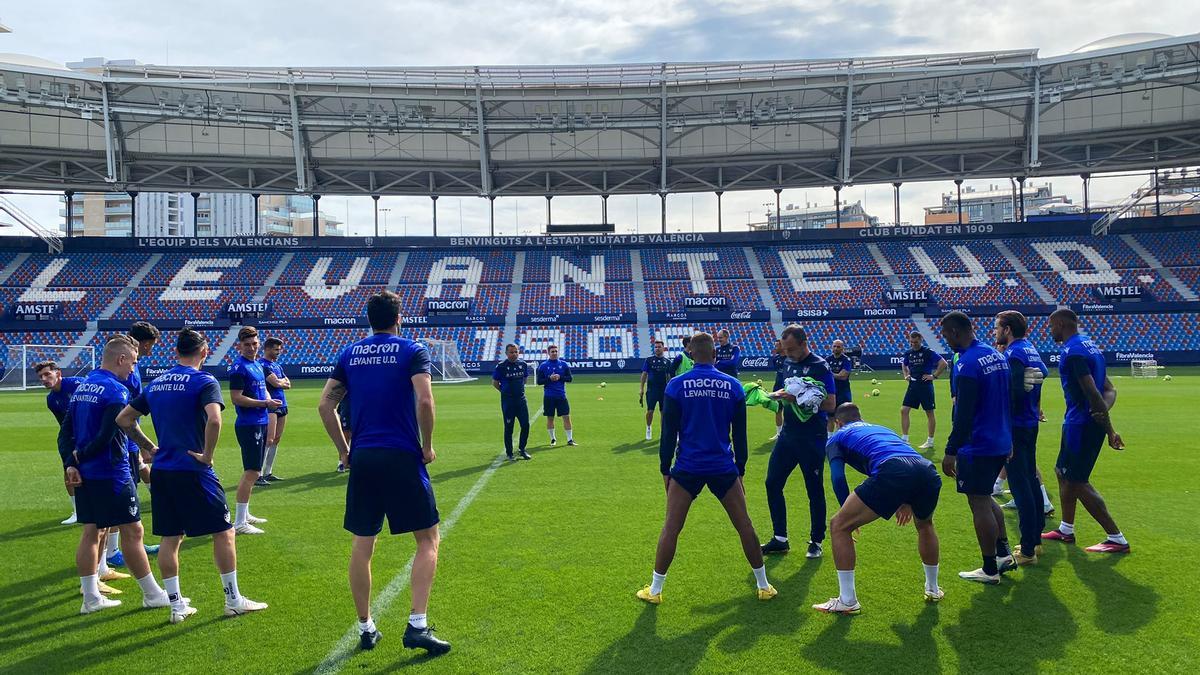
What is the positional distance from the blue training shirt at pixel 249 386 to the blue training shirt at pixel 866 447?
6307 millimetres

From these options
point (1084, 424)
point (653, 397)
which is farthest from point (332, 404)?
point (653, 397)

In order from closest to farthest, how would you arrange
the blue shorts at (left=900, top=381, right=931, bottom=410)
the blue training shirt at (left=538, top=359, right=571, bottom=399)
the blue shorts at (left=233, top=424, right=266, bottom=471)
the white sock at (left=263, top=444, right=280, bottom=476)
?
the blue shorts at (left=233, top=424, right=266, bottom=471), the white sock at (left=263, top=444, right=280, bottom=476), the blue shorts at (left=900, top=381, right=931, bottom=410), the blue training shirt at (left=538, top=359, right=571, bottom=399)

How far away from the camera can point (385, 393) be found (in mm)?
4879

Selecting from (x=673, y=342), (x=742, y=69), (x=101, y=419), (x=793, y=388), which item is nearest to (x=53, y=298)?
(x=673, y=342)

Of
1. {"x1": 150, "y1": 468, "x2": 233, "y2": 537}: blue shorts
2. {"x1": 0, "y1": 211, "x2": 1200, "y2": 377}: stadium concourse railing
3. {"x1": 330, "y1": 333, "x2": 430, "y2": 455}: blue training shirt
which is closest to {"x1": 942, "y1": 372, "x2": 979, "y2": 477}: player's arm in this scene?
{"x1": 330, "y1": 333, "x2": 430, "y2": 455}: blue training shirt

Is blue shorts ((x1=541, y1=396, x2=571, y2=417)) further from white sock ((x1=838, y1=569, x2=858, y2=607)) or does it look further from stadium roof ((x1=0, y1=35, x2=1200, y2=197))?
stadium roof ((x1=0, y1=35, x2=1200, y2=197))

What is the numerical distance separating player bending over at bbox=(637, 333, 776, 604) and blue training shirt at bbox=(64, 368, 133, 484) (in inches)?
166

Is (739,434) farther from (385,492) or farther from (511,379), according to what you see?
(511,379)

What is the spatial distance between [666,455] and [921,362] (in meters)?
9.02

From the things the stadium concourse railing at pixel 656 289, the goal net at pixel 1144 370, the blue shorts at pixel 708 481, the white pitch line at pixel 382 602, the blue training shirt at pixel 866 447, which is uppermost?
the stadium concourse railing at pixel 656 289

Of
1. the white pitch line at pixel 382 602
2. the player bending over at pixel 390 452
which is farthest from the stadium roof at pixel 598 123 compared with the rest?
the player bending over at pixel 390 452

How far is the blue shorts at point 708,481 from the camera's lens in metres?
5.71

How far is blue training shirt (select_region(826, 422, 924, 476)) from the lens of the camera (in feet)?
18.0

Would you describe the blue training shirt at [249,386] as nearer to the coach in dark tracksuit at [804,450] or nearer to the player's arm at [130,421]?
the player's arm at [130,421]
